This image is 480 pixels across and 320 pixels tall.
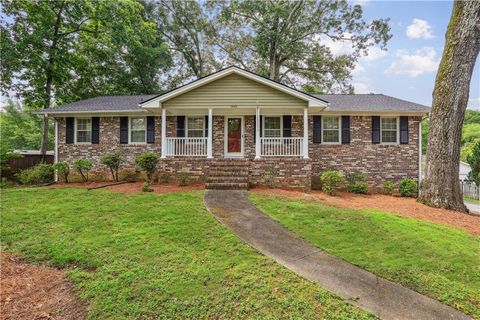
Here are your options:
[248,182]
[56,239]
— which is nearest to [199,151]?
[248,182]

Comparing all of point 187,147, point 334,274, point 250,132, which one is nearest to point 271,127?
point 250,132

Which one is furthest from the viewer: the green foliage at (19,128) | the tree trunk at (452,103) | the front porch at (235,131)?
the green foliage at (19,128)

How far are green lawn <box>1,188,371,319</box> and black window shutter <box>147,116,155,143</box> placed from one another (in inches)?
210

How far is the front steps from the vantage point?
952 centimetres

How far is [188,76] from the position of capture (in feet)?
84.5

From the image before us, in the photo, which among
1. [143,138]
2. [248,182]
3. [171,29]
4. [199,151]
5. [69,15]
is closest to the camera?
[248,182]

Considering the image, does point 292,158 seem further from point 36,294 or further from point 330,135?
point 36,294

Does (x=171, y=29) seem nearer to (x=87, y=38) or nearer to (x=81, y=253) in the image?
(x=87, y=38)

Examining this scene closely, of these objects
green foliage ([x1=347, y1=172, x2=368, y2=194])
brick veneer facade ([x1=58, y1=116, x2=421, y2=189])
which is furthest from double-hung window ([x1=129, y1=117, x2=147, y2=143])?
green foliage ([x1=347, y1=172, x2=368, y2=194])

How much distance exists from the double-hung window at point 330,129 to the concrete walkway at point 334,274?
22.6 ft

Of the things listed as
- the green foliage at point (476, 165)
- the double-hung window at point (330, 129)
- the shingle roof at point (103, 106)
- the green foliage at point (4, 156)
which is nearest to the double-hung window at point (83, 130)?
the shingle roof at point (103, 106)

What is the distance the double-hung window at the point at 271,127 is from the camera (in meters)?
12.4

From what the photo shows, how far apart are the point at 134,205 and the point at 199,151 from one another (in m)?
4.71

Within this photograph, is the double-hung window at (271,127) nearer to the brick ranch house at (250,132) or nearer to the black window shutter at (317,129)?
the brick ranch house at (250,132)
